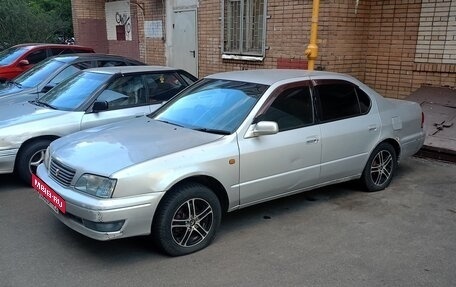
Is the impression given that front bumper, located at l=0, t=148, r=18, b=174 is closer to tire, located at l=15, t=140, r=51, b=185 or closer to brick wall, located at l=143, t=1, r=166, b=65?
tire, located at l=15, t=140, r=51, b=185

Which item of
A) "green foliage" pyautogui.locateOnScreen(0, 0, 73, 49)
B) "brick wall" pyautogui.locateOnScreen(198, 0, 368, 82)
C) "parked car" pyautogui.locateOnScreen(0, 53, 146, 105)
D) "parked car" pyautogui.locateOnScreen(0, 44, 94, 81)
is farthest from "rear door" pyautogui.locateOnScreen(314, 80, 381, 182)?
"green foliage" pyautogui.locateOnScreen(0, 0, 73, 49)

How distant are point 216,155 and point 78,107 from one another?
274cm

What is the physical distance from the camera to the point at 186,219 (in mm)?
3725

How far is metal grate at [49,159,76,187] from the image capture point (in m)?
3.67

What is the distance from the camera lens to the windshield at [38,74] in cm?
783

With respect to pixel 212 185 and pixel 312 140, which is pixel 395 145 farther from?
pixel 212 185

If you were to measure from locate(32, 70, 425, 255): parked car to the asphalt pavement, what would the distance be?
0.28 metres

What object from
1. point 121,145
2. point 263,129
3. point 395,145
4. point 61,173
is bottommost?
point 395,145

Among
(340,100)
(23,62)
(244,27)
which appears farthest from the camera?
(23,62)

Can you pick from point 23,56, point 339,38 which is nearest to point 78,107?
point 339,38

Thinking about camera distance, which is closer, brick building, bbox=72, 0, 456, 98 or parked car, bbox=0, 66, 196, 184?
parked car, bbox=0, 66, 196, 184

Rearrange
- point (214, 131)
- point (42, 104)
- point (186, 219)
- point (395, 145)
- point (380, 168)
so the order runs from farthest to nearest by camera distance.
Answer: point (42, 104), point (395, 145), point (380, 168), point (214, 131), point (186, 219)

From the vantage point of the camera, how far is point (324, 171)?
4.68 metres

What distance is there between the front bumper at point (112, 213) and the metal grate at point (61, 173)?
5.9 inches
